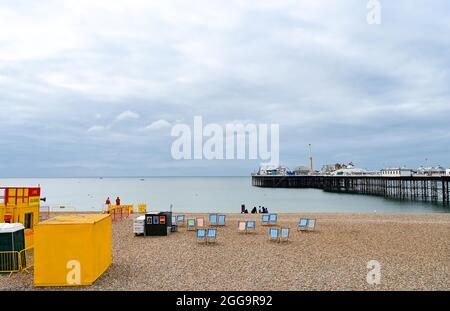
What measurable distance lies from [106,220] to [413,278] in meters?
7.71

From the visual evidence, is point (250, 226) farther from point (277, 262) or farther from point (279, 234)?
point (277, 262)

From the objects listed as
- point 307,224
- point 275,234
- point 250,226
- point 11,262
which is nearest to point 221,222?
point 250,226

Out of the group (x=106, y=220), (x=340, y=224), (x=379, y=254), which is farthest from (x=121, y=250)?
(x=340, y=224)

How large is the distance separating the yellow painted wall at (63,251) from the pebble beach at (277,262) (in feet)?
0.91

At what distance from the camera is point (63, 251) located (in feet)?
30.0

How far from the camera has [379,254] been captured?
12.2m

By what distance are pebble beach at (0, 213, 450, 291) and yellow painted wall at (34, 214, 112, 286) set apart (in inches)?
10.9

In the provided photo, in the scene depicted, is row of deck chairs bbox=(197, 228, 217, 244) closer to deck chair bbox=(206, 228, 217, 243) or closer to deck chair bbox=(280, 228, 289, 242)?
deck chair bbox=(206, 228, 217, 243)

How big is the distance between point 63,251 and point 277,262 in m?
5.48

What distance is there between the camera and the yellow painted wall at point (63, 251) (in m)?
8.93

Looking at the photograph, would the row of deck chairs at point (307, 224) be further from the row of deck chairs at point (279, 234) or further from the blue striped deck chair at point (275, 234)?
the blue striped deck chair at point (275, 234)
